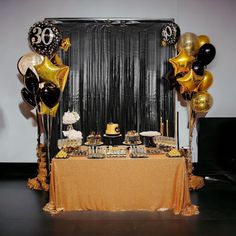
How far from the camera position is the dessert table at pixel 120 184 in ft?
11.7

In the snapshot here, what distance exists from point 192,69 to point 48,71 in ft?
5.92

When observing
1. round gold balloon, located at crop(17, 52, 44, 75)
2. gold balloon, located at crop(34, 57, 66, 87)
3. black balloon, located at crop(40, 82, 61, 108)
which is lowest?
black balloon, located at crop(40, 82, 61, 108)

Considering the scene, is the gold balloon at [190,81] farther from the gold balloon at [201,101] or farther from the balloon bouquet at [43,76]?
the balloon bouquet at [43,76]

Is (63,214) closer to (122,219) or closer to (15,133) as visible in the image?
(122,219)

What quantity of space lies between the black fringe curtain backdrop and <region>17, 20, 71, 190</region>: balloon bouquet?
0.87ft

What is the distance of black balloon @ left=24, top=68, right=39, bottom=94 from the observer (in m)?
4.03

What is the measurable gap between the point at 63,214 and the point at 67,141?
2.71 feet

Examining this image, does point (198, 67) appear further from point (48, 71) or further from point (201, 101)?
point (48, 71)

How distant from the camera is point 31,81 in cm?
403

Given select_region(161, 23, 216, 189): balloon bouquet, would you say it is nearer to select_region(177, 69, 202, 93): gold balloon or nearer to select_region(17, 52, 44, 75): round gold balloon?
select_region(177, 69, 202, 93): gold balloon

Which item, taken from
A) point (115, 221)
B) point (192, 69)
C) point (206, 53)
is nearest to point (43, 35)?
point (192, 69)

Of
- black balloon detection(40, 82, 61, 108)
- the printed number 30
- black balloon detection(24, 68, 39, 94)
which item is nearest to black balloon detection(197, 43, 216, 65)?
black balloon detection(40, 82, 61, 108)

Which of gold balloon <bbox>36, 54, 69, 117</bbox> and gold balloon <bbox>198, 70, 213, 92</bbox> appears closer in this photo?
gold balloon <bbox>36, 54, 69, 117</bbox>
